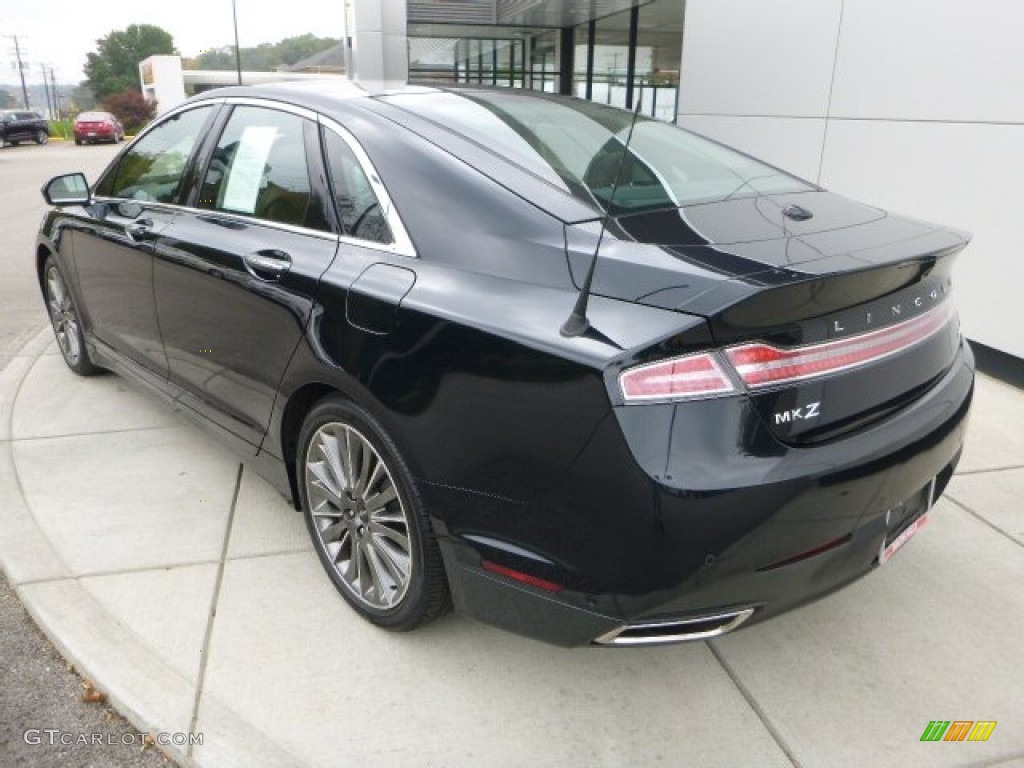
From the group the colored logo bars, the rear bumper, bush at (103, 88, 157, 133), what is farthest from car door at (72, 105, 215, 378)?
bush at (103, 88, 157, 133)

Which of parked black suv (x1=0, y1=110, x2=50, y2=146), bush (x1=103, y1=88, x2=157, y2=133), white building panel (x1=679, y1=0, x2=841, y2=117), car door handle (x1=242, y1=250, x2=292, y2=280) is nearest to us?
car door handle (x1=242, y1=250, x2=292, y2=280)

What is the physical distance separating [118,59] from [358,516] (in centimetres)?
12857

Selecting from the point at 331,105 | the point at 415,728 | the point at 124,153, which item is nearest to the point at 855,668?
the point at 415,728

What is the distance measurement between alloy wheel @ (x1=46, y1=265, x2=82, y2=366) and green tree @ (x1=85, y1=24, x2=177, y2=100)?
116204 mm

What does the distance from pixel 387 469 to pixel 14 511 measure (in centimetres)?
201

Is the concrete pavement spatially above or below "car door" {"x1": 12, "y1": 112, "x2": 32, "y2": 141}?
above

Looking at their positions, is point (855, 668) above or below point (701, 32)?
below

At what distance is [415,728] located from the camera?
2.37 m

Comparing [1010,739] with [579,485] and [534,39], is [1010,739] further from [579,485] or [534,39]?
[534,39]

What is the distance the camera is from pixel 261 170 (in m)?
3.17

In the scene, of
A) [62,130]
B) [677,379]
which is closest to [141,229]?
[677,379]

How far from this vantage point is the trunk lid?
6.26 ft

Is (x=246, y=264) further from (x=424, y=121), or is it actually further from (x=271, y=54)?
(x=271, y=54)

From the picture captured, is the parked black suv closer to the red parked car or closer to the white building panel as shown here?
the red parked car
